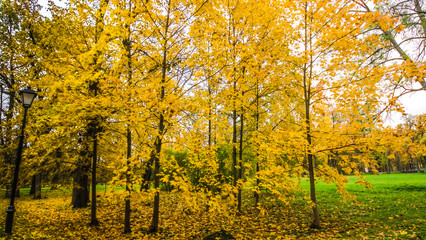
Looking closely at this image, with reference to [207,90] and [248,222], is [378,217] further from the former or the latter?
[207,90]

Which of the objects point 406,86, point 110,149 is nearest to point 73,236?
point 110,149

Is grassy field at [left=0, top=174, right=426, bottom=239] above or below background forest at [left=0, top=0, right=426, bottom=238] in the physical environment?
below

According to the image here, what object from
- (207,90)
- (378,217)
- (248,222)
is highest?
(207,90)

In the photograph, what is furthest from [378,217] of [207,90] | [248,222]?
[207,90]

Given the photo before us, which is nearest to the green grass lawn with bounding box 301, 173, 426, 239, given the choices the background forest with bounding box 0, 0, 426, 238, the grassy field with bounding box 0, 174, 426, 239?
the grassy field with bounding box 0, 174, 426, 239

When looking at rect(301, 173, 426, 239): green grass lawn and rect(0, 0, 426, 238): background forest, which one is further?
rect(301, 173, 426, 239): green grass lawn

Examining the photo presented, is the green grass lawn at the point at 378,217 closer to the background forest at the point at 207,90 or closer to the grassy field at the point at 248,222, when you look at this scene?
the grassy field at the point at 248,222

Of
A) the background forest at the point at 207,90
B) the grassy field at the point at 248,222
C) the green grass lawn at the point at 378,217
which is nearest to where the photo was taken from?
the background forest at the point at 207,90

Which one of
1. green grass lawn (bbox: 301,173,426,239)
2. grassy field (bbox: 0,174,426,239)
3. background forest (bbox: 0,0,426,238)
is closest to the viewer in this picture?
background forest (bbox: 0,0,426,238)

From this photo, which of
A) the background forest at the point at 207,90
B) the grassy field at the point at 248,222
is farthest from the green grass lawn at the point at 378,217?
the background forest at the point at 207,90

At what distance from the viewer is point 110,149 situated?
929 centimetres

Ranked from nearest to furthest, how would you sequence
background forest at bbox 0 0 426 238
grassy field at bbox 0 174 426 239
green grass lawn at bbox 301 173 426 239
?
background forest at bbox 0 0 426 238, green grass lawn at bbox 301 173 426 239, grassy field at bbox 0 174 426 239

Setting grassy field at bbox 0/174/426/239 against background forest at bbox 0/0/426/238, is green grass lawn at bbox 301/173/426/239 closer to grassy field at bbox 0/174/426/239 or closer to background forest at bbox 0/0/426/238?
grassy field at bbox 0/174/426/239

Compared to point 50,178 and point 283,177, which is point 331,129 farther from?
point 50,178
